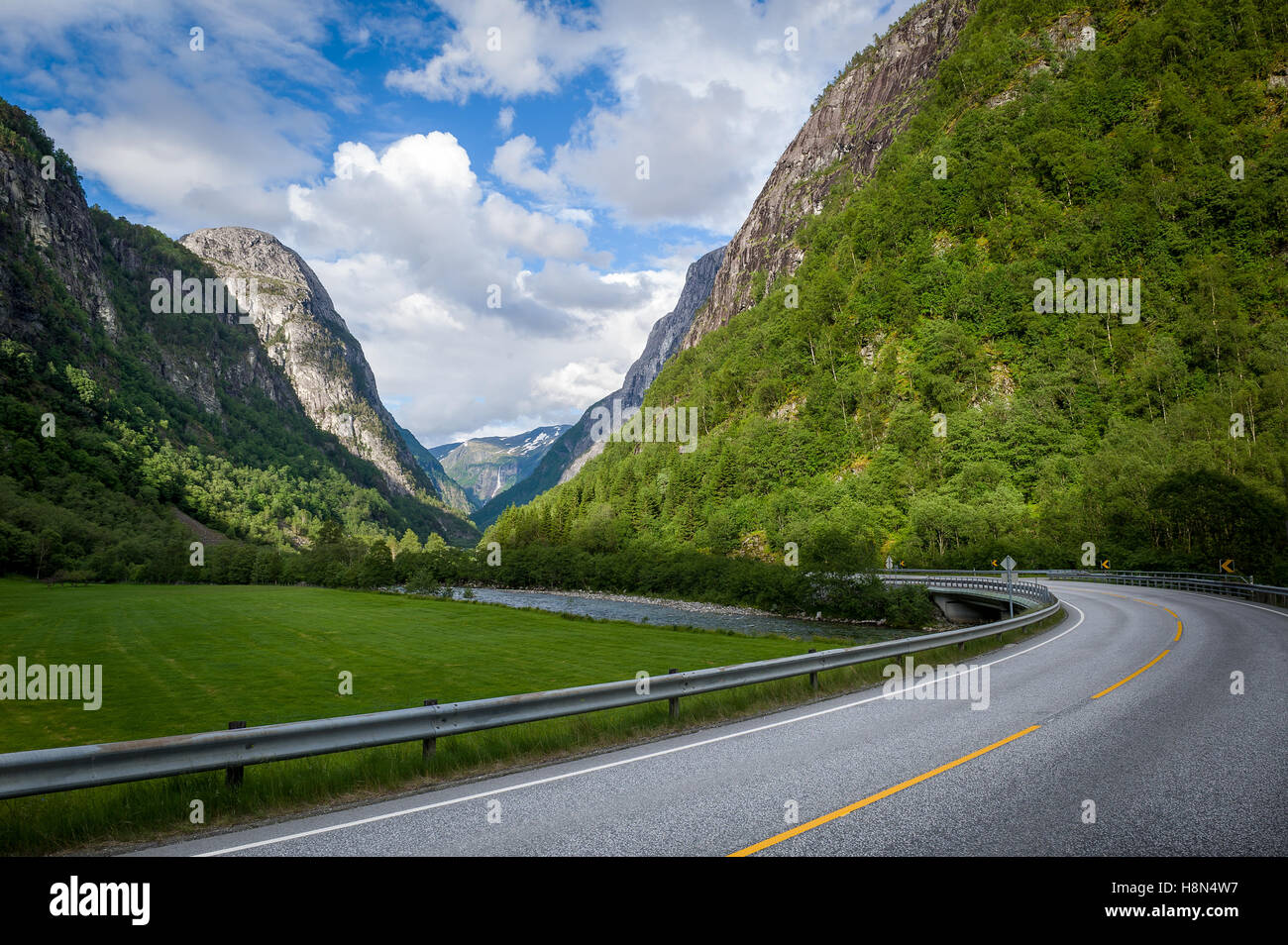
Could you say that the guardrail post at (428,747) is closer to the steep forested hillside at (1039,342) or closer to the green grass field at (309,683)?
the green grass field at (309,683)

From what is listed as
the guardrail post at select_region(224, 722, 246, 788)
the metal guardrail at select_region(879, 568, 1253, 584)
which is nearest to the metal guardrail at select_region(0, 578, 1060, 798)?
the guardrail post at select_region(224, 722, 246, 788)

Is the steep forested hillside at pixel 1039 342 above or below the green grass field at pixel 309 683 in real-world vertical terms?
above

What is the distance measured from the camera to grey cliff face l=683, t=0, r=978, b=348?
165625 millimetres

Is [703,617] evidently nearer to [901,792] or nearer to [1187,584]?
[1187,584]

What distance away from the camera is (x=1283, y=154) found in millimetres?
76812

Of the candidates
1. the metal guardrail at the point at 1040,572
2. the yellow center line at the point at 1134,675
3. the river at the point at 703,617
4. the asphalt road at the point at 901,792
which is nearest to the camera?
the asphalt road at the point at 901,792

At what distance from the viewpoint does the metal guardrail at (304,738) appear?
5.38m

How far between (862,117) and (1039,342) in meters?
135

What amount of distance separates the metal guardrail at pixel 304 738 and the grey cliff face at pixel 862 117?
176m

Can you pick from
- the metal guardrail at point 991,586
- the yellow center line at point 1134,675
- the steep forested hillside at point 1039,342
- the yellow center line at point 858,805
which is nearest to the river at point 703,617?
the metal guardrail at point 991,586

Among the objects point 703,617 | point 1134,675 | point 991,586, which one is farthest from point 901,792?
point 703,617

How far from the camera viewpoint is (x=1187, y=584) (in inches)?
1716

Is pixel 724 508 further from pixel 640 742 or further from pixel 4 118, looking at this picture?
pixel 4 118

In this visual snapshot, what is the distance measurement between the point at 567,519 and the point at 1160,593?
119 meters
